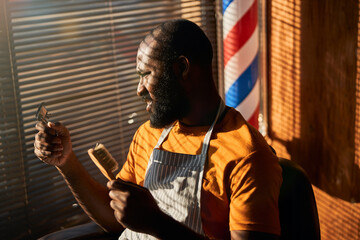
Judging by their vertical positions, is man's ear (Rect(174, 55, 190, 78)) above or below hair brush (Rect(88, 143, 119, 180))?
above

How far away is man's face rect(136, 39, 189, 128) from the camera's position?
1.51 m

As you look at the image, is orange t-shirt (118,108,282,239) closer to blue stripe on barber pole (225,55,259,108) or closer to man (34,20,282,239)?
man (34,20,282,239)

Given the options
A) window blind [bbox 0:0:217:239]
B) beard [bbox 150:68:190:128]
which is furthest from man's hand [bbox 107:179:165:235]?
window blind [bbox 0:0:217:239]

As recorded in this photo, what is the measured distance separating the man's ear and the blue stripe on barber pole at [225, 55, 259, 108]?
2.96 feet

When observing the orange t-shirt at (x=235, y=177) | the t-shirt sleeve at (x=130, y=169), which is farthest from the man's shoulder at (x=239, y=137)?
the t-shirt sleeve at (x=130, y=169)

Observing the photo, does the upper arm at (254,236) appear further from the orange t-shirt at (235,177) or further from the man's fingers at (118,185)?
the man's fingers at (118,185)

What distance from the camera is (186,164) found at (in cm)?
155

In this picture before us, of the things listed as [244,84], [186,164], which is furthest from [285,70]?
[186,164]

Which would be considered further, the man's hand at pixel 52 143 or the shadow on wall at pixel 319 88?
the shadow on wall at pixel 319 88

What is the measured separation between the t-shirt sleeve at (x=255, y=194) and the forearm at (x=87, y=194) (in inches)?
19.9

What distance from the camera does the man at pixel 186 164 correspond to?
133 cm

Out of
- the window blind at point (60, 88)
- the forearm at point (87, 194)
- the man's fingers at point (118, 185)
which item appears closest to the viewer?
the man's fingers at point (118, 185)

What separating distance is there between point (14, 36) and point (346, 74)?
138cm

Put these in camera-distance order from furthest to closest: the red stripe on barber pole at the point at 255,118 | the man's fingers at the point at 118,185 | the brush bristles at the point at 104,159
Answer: the red stripe on barber pole at the point at 255,118 < the brush bristles at the point at 104,159 < the man's fingers at the point at 118,185
